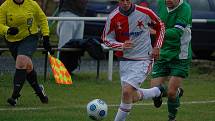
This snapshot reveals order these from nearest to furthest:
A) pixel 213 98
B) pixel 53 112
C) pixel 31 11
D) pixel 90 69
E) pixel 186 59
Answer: pixel 186 59 → pixel 53 112 → pixel 31 11 → pixel 213 98 → pixel 90 69

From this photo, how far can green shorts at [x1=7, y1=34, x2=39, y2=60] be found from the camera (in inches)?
480

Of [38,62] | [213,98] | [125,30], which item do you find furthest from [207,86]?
[125,30]

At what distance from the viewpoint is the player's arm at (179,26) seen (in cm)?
1039

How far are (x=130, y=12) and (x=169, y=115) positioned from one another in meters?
1.74

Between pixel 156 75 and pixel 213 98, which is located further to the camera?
pixel 213 98

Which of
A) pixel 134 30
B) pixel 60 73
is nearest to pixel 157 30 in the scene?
pixel 134 30

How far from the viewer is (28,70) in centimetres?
1250

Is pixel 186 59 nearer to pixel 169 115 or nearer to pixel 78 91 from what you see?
pixel 169 115

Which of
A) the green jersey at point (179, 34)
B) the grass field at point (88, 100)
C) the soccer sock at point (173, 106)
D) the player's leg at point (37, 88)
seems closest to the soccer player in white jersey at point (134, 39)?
the green jersey at point (179, 34)

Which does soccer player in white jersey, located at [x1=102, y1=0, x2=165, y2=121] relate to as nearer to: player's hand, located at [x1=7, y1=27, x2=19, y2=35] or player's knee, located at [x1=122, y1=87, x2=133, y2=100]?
player's knee, located at [x1=122, y1=87, x2=133, y2=100]

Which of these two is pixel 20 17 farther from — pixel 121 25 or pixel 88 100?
pixel 121 25

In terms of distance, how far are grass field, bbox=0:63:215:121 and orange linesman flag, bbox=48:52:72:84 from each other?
0.51 ft

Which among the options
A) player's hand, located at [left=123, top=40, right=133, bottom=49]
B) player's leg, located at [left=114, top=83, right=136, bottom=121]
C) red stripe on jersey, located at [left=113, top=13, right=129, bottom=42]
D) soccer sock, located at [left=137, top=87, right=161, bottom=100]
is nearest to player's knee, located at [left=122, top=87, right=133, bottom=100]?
player's leg, located at [left=114, top=83, right=136, bottom=121]

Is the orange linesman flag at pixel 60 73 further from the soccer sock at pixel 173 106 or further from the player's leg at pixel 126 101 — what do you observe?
the player's leg at pixel 126 101
